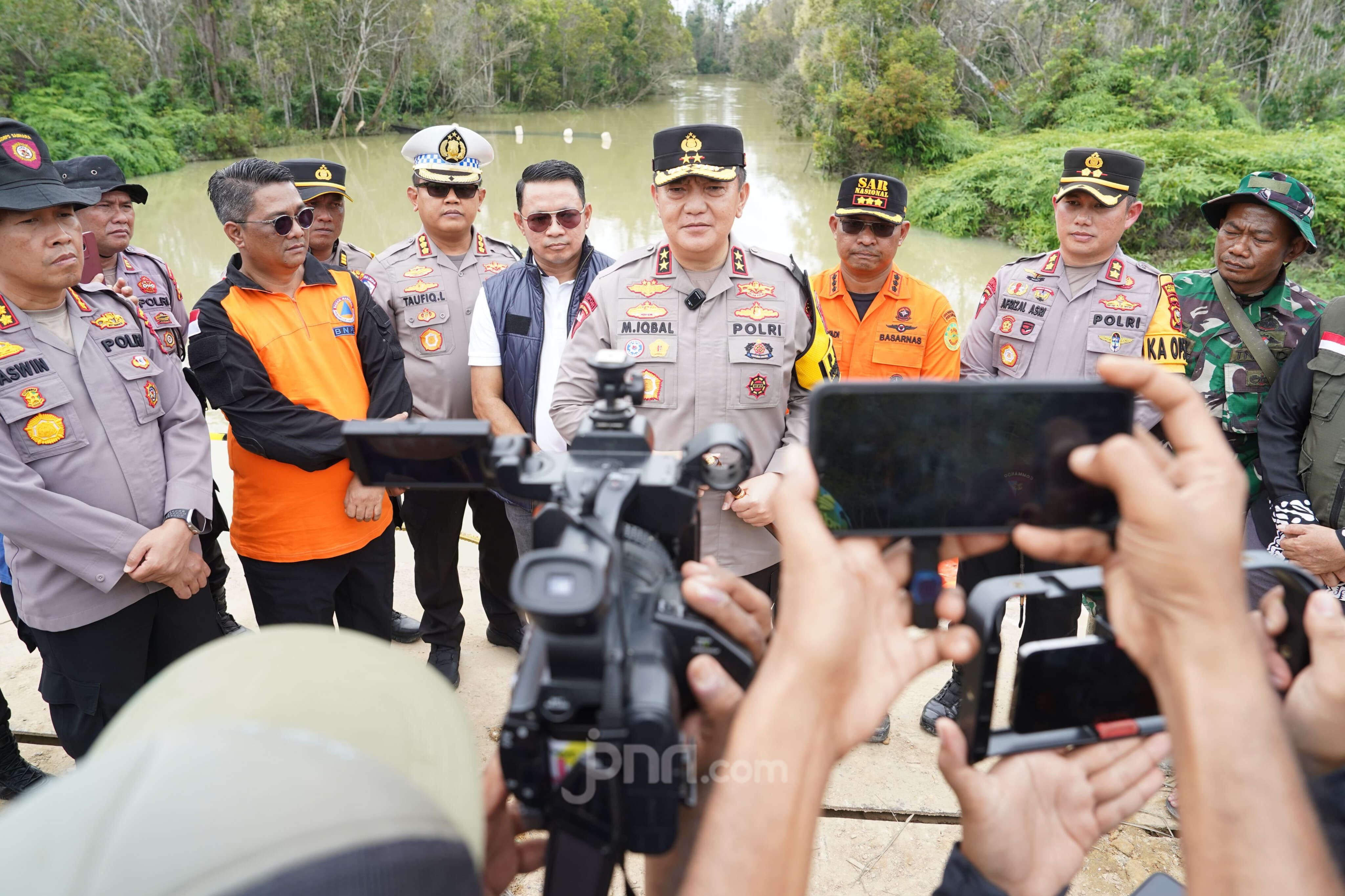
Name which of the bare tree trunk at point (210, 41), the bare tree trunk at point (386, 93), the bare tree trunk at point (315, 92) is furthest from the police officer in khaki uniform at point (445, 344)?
the bare tree trunk at point (386, 93)

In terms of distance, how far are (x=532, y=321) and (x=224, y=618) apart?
192cm

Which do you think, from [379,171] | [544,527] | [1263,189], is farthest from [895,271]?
[379,171]

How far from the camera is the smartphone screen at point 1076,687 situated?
3.71 feet

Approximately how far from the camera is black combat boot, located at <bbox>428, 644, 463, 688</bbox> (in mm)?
3178

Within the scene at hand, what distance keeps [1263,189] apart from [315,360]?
334cm

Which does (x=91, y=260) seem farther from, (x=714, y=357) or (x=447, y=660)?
(x=714, y=357)

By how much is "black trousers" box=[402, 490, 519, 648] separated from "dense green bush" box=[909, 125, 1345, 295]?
1021 cm

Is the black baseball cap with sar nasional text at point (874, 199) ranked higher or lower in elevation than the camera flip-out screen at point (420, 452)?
higher

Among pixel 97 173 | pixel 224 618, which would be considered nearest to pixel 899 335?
pixel 224 618

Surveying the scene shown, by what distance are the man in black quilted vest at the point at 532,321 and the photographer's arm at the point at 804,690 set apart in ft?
6.60

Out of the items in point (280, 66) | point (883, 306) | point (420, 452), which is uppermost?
point (280, 66)

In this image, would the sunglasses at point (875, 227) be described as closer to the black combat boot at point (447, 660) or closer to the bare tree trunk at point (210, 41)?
the black combat boot at point (447, 660)

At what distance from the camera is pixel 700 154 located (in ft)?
8.55

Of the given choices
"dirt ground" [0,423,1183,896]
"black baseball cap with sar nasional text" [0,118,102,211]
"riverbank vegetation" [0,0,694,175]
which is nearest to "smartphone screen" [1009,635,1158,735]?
"dirt ground" [0,423,1183,896]
